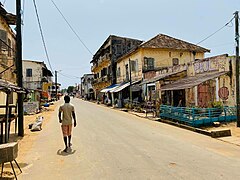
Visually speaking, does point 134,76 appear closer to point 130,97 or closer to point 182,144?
point 130,97

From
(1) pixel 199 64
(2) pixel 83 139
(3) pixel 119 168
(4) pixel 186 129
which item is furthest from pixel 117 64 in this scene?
(3) pixel 119 168

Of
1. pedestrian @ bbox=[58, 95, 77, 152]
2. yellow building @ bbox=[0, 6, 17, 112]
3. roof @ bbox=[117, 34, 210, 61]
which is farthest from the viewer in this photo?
roof @ bbox=[117, 34, 210, 61]

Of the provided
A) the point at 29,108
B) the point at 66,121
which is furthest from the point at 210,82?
the point at 29,108

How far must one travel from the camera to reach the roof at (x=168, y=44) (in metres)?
31.9

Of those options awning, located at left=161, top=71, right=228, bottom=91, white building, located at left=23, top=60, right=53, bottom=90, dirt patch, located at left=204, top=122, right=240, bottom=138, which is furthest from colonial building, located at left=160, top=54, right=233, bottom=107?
white building, located at left=23, top=60, right=53, bottom=90

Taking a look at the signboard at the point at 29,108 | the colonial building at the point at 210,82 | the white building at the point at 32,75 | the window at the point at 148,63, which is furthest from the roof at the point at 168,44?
the white building at the point at 32,75

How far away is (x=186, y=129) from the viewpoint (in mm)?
15164

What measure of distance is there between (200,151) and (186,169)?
2721 millimetres

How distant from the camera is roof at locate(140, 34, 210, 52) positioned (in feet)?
105

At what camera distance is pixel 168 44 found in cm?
3288

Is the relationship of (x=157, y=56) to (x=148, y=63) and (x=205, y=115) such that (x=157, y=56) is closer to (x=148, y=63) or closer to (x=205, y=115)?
(x=148, y=63)

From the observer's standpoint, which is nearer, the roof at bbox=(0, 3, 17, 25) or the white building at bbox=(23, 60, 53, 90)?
the roof at bbox=(0, 3, 17, 25)

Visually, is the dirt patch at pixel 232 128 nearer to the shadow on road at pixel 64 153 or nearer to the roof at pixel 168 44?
the shadow on road at pixel 64 153

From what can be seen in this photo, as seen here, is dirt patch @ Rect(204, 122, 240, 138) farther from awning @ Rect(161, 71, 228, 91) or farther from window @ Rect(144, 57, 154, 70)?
window @ Rect(144, 57, 154, 70)
